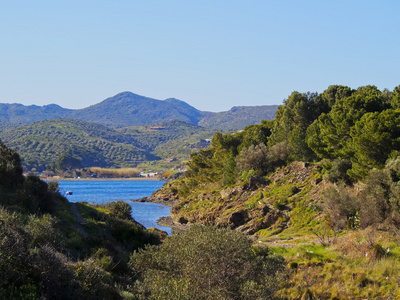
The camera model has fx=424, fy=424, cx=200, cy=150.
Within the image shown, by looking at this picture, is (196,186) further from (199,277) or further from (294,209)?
(199,277)

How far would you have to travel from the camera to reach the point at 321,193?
45531 millimetres

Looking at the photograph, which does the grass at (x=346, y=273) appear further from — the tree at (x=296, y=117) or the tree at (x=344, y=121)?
the tree at (x=296, y=117)

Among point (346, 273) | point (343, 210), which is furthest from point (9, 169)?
point (343, 210)

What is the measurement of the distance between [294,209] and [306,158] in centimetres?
1394

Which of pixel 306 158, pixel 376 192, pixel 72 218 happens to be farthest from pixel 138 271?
pixel 306 158

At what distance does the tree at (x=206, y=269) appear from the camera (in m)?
13.5

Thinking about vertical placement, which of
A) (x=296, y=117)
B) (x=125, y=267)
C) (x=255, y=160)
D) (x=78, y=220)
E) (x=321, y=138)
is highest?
(x=296, y=117)

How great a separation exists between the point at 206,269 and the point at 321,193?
33.6 m

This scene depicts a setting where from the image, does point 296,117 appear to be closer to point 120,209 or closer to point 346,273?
point 120,209

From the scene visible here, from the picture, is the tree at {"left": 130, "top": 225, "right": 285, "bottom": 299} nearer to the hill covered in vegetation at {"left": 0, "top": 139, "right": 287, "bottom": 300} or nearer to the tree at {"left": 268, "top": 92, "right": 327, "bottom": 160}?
the hill covered in vegetation at {"left": 0, "top": 139, "right": 287, "bottom": 300}

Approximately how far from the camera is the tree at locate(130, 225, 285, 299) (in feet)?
44.3

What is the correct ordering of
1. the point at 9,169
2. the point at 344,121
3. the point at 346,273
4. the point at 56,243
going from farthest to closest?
the point at 344,121
the point at 9,169
the point at 346,273
the point at 56,243

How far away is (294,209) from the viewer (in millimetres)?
46719

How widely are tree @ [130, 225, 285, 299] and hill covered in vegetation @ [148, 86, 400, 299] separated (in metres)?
2.17
